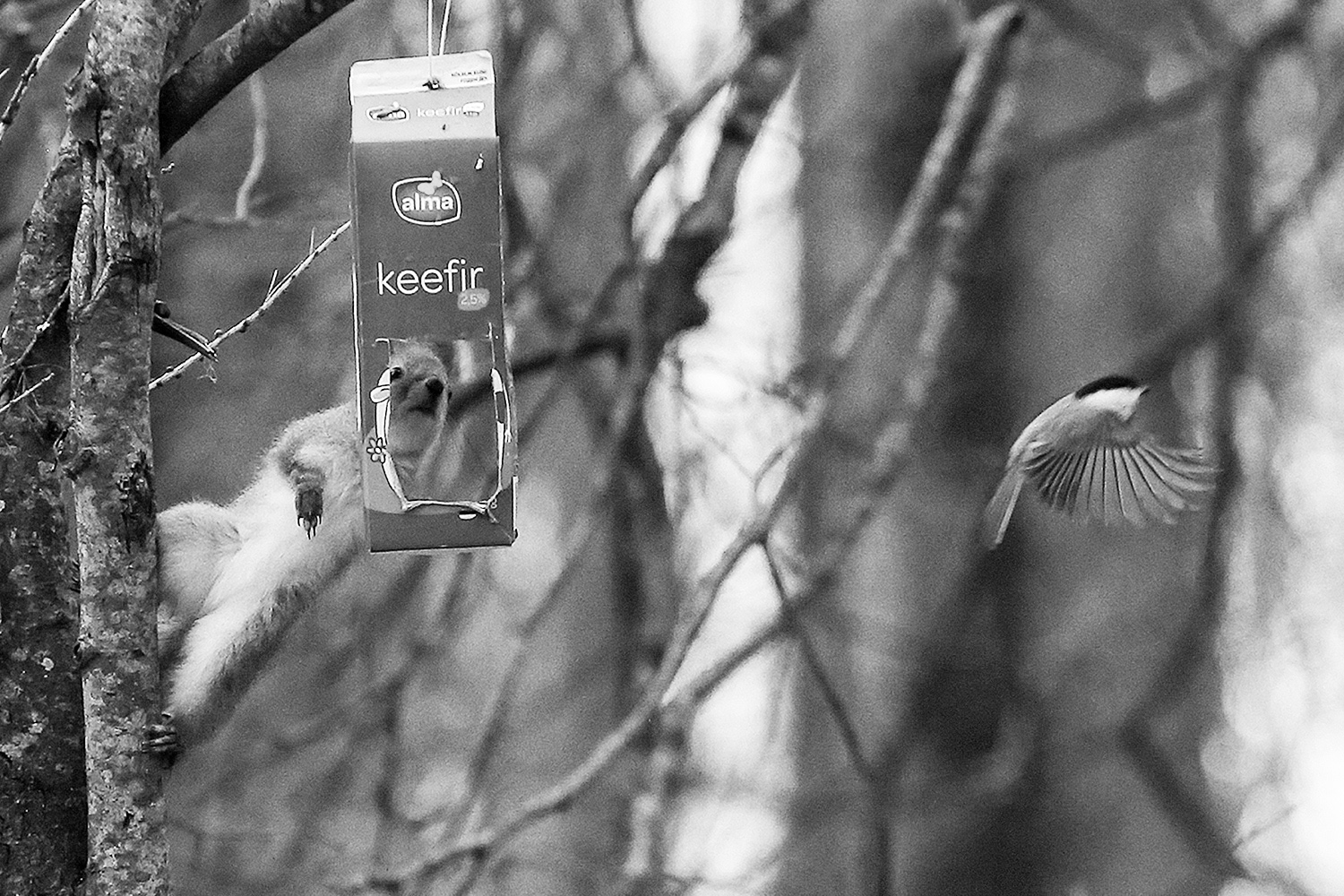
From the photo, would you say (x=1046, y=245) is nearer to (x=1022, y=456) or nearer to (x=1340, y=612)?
(x=1340, y=612)

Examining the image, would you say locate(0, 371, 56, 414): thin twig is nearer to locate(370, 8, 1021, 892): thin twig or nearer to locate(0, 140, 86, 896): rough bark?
locate(0, 140, 86, 896): rough bark

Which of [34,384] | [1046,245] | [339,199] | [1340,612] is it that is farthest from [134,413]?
[1340,612]

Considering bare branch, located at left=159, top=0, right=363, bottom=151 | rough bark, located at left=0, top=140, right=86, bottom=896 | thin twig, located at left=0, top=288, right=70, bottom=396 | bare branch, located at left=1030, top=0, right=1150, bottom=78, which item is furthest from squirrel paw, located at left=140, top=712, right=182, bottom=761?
bare branch, located at left=1030, top=0, right=1150, bottom=78

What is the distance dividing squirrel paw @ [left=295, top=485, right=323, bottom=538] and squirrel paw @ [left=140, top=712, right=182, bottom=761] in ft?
0.74

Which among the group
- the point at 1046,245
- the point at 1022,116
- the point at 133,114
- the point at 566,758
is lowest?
the point at 566,758

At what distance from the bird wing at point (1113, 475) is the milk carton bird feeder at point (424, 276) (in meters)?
1.00

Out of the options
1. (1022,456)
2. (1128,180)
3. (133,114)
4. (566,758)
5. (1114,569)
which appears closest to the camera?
(133,114)

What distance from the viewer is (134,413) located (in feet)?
4.81

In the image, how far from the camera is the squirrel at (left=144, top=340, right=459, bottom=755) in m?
1.87

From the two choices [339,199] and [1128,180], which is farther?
[1128,180]

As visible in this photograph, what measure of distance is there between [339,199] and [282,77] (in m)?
0.81

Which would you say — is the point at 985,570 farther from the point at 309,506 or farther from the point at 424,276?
the point at 424,276

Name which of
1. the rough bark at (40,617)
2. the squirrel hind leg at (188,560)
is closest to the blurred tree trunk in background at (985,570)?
the squirrel hind leg at (188,560)

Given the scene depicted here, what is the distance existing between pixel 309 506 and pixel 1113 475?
1098 mm
